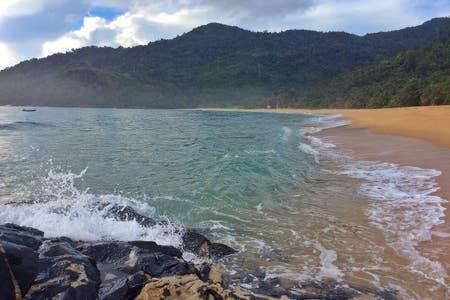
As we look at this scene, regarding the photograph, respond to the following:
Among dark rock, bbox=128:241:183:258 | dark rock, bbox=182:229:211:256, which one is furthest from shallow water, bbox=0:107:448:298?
dark rock, bbox=128:241:183:258

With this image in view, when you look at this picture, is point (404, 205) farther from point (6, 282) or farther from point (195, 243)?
point (6, 282)

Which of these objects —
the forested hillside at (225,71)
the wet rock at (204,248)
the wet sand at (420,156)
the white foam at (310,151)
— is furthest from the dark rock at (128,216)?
the forested hillside at (225,71)

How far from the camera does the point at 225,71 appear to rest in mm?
158750

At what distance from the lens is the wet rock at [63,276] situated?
4.30m

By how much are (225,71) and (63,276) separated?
157613 millimetres

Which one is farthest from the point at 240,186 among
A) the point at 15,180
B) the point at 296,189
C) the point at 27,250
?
the point at 27,250

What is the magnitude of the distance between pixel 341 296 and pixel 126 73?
16971cm

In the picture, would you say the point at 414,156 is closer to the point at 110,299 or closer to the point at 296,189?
the point at 296,189

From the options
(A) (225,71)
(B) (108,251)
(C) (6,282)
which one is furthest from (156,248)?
(A) (225,71)

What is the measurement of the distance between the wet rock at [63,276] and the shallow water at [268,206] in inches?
Answer: 71.6

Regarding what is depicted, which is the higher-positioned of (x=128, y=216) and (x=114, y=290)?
(x=114, y=290)

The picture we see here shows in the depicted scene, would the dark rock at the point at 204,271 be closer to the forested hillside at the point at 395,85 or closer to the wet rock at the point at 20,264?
the wet rock at the point at 20,264

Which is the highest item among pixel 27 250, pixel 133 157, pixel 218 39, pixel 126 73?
pixel 218 39

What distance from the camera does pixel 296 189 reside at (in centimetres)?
1210
